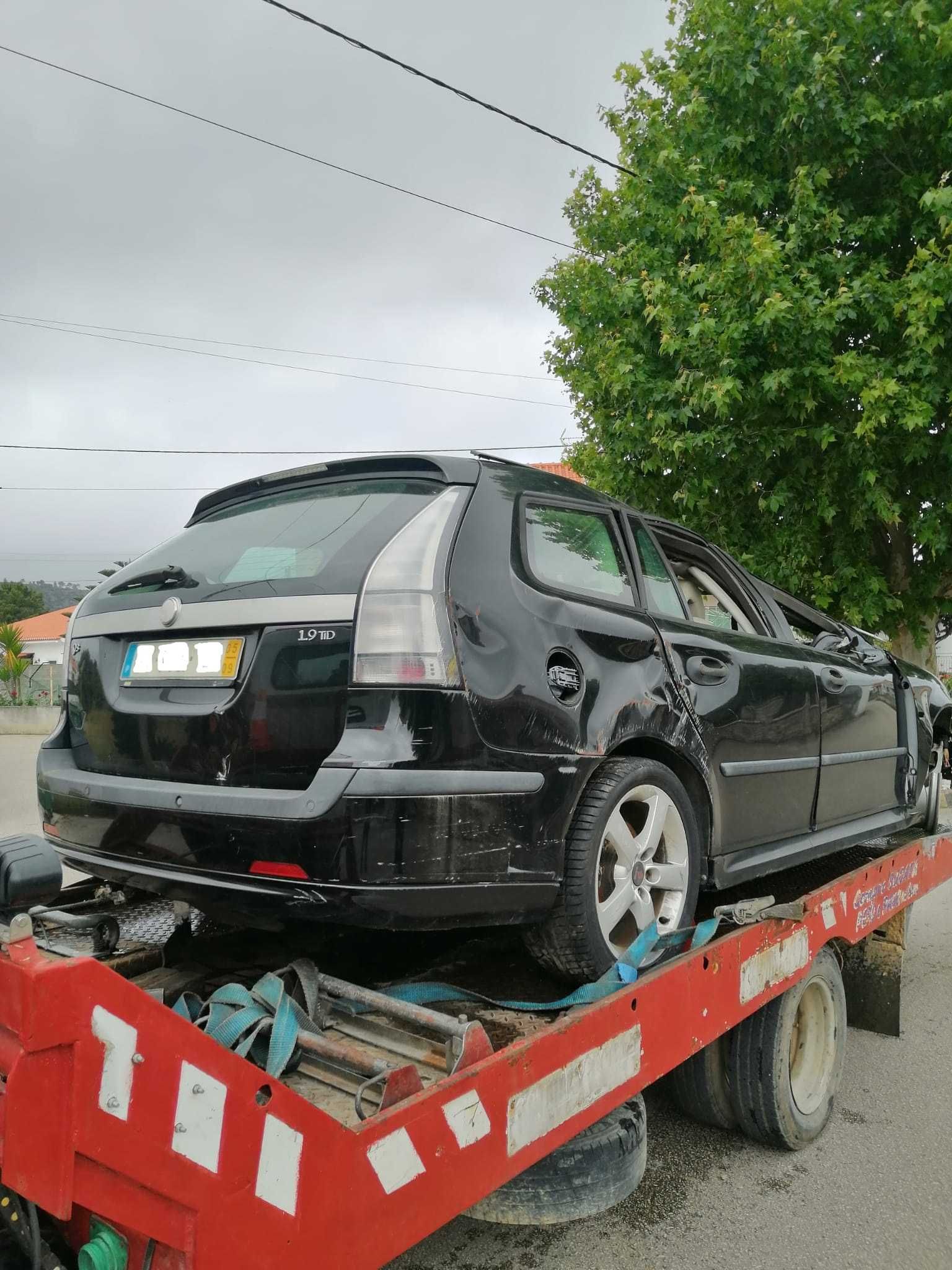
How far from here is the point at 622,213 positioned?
9406mm

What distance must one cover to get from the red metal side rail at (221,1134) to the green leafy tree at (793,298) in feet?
23.0

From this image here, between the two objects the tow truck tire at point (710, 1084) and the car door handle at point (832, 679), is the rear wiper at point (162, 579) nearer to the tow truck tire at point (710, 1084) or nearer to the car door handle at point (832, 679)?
the tow truck tire at point (710, 1084)

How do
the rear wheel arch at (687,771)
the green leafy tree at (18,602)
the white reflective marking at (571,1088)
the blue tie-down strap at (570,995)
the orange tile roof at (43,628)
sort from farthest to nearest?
the green leafy tree at (18,602) → the orange tile roof at (43,628) → the rear wheel arch at (687,771) → the blue tie-down strap at (570,995) → the white reflective marking at (571,1088)

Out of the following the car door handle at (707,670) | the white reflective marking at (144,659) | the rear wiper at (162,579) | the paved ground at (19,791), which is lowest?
the paved ground at (19,791)

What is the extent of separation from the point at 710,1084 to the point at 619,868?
1.14m

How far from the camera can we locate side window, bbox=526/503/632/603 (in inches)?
102

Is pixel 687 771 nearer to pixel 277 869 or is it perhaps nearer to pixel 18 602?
pixel 277 869

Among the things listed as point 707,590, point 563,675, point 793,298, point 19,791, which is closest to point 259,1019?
point 563,675

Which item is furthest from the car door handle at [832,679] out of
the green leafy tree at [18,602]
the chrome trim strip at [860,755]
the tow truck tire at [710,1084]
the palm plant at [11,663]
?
the green leafy tree at [18,602]

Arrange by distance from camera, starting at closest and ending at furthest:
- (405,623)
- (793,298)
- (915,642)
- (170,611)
A: (405,623), (170,611), (793,298), (915,642)

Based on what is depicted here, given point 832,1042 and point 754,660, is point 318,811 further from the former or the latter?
point 832,1042

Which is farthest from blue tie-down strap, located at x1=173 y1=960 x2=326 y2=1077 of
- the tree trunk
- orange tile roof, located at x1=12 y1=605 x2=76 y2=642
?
orange tile roof, located at x1=12 y1=605 x2=76 y2=642

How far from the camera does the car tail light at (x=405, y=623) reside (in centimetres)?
212

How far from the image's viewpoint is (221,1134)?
4.69 ft
